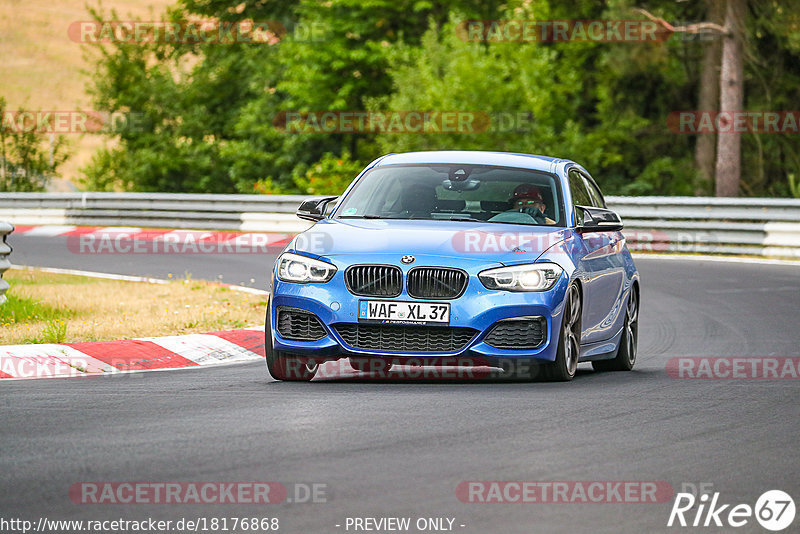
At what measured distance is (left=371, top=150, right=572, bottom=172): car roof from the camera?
1082 centimetres

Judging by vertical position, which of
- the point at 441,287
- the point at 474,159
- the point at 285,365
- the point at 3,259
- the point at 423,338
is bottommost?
the point at 285,365

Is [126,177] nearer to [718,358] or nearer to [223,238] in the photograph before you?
[223,238]

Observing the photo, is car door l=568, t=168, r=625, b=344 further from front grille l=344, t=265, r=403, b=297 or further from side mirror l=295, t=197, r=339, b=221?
side mirror l=295, t=197, r=339, b=221

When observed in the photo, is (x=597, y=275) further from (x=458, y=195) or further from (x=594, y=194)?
(x=594, y=194)

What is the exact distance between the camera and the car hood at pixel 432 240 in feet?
30.6

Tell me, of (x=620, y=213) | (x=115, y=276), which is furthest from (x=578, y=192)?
(x=620, y=213)

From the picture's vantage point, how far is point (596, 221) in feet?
34.1

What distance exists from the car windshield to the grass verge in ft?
9.50

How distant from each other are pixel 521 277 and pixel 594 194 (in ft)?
10.1

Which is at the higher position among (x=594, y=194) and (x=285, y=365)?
(x=594, y=194)

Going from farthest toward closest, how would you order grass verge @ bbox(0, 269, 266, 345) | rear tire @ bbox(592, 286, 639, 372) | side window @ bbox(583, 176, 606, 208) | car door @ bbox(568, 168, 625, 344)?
grass verge @ bbox(0, 269, 266, 345) → side window @ bbox(583, 176, 606, 208) → rear tire @ bbox(592, 286, 639, 372) → car door @ bbox(568, 168, 625, 344)

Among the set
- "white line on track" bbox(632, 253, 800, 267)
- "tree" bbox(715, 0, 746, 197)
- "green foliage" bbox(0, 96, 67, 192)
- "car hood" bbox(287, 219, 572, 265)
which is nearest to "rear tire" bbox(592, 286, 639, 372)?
"car hood" bbox(287, 219, 572, 265)

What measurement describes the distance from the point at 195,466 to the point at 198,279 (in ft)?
43.0

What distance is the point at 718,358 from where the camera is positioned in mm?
11742
